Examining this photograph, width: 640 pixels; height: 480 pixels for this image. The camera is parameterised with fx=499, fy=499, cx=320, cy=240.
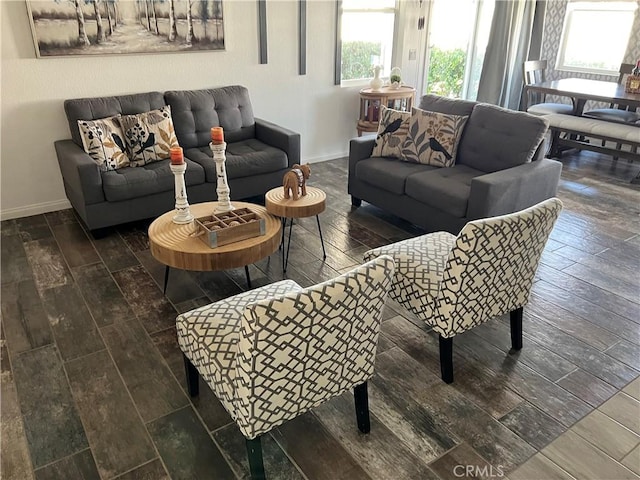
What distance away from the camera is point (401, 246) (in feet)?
8.11

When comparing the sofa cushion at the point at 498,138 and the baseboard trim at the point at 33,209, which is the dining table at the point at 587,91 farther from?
the baseboard trim at the point at 33,209

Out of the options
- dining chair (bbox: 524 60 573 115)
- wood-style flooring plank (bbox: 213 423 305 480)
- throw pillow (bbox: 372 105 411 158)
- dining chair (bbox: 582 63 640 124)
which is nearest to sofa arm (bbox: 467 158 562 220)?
throw pillow (bbox: 372 105 411 158)

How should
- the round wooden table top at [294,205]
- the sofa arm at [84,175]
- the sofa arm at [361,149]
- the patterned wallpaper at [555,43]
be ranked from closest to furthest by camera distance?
1. the round wooden table top at [294,205]
2. the sofa arm at [84,175]
3. the sofa arm at [361,149]
4. the patterned wallpaper at [555,43]

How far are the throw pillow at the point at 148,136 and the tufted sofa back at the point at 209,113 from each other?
22cm

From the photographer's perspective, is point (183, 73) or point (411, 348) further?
point (183, 73)

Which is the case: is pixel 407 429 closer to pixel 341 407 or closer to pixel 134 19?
pixel 341 407

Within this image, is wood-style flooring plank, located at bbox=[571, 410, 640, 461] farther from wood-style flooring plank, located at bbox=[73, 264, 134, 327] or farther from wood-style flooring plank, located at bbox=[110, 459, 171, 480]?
wood-style flooring plank, located at bbox=[73, 264, 134, 327]

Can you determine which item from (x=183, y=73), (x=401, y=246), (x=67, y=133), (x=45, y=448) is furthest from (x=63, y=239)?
(x=401, y=246)

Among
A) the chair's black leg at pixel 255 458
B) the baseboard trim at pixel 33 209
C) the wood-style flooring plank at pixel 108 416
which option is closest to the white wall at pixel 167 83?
the baseboard trim at pixel 33 209

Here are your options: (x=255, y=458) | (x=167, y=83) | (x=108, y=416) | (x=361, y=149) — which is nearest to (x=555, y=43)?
(x=361, y=149)

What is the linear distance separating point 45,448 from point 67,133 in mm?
2744

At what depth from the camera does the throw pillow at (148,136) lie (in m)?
3.71

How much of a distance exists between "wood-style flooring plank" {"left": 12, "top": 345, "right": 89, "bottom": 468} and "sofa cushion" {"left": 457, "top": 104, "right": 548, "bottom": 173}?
117 inches

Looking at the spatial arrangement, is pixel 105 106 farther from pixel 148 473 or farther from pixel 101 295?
pixel 148 473
